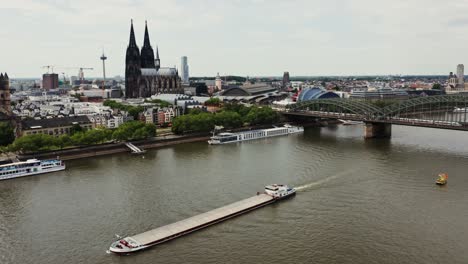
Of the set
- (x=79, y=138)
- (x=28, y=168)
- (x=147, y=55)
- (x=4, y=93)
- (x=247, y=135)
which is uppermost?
(x=147, y=55)

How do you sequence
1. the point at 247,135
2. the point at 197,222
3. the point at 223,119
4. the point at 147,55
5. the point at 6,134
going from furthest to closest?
1. the point at 147,55
2. the point at 223,119
3. the point at 247,135
4. the point at 6,134
5. the point at 197,222

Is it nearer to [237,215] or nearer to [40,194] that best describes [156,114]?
[40,194]

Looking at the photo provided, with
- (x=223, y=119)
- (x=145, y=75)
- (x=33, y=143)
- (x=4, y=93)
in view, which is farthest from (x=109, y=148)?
(x=145, y=75)

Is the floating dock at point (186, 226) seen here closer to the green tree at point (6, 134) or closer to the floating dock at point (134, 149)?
the floating dock at point (134, 149)

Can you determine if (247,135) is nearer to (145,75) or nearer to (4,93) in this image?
(4,93)

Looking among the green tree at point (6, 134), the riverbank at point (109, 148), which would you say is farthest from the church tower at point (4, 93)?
the riverbank at point (109, 148)

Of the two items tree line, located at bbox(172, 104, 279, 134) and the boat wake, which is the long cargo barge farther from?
tree line, located at bbox(172, 104, 279, 134)
